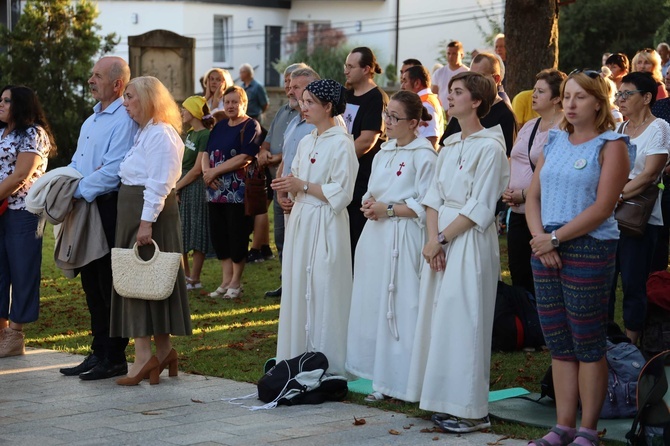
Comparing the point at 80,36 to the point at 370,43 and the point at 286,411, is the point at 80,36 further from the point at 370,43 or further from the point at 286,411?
the point at 370,43

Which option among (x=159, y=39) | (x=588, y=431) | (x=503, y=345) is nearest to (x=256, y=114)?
(x=159, y=39)

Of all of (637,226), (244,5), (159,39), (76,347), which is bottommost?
(76,347)

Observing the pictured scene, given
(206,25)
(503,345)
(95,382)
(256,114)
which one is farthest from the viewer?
(206,25)

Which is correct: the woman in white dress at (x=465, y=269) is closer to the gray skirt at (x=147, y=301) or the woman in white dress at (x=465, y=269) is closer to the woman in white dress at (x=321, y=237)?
the woman in white dress at (x=321, y=237)

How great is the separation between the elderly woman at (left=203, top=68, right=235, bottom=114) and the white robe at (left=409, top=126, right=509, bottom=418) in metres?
7.01

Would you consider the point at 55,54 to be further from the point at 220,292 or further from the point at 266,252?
the point at 220,292

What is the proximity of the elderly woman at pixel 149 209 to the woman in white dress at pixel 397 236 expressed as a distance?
56.1 inches

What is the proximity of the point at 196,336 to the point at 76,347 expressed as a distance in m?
1.02

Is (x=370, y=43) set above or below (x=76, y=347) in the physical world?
above

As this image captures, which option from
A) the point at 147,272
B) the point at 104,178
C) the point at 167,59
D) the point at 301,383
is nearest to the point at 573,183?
the point at 301,383

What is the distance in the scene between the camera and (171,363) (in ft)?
26.3

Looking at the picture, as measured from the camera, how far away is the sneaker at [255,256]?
45.9 ft

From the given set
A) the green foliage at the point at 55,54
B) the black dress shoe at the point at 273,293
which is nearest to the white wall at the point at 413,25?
the green foliage at the point at 55,54

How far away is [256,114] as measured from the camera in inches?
731
